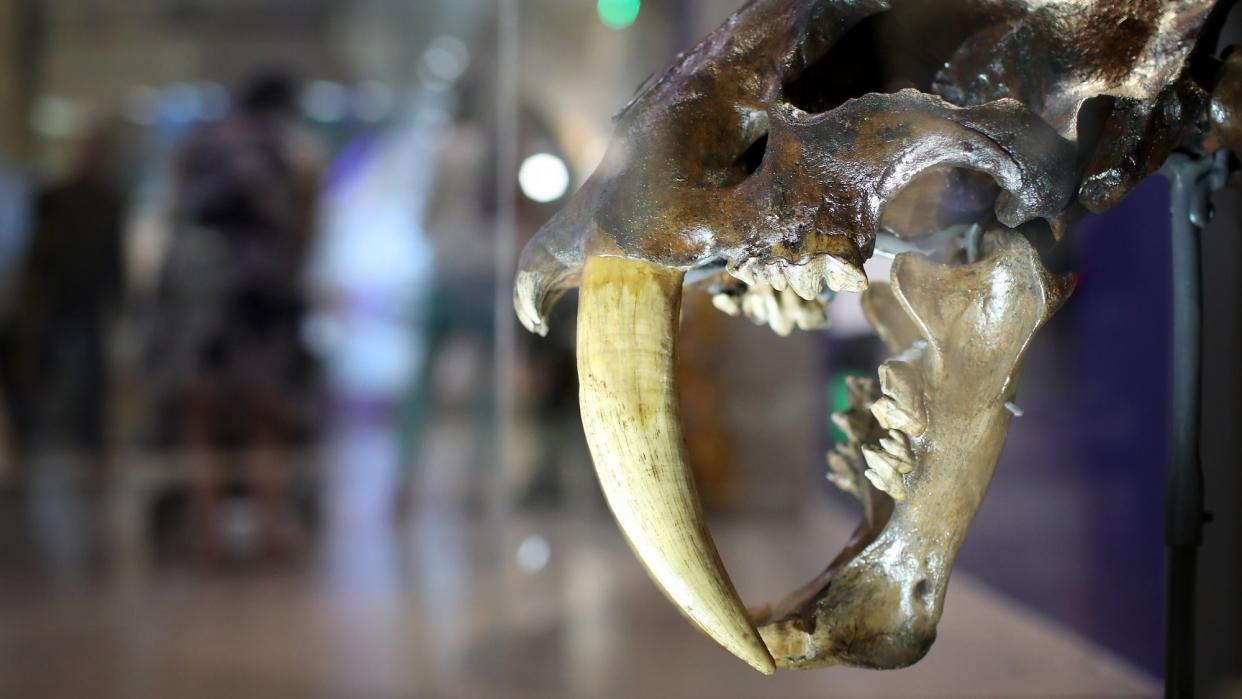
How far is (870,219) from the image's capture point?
28.3 inches

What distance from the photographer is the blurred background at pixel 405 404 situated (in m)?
1.70

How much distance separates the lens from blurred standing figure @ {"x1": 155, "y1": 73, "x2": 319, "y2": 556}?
3.07m

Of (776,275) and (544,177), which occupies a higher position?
(544,177)

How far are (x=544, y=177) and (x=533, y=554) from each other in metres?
1.17

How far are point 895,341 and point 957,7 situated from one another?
35cm

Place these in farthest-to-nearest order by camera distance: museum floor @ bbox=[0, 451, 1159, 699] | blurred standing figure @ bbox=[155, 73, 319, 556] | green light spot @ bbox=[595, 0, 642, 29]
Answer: blurred standing figure @ bbox=[155, 73, 319, 556] → green light spot @ bbox=[595, 0, 642, 29] → museum floor @ bbox=[0, 451, 1159, 699]

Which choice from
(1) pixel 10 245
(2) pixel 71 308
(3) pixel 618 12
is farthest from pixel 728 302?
(1) pixel 10 245

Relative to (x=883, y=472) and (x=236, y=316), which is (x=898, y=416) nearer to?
(x=883, y=472)

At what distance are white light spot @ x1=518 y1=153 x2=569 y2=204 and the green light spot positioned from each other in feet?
1.57

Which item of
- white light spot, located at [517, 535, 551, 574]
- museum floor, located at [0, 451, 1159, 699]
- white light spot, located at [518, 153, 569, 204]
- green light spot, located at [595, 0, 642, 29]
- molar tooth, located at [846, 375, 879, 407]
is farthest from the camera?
white light spot, located at [517, 535, 551, 574]

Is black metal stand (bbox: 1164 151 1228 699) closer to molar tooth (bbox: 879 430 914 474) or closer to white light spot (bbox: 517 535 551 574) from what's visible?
molar tooth (bbox: 879 430 914 474)

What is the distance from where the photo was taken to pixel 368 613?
7.25 ft

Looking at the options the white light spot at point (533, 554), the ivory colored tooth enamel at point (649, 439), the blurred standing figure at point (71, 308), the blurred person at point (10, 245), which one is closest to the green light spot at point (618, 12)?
the white light spot at point (533, 554)

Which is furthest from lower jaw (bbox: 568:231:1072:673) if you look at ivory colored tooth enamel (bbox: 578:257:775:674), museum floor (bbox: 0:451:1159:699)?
museum floor (bbox: 0:451:1159:699)
